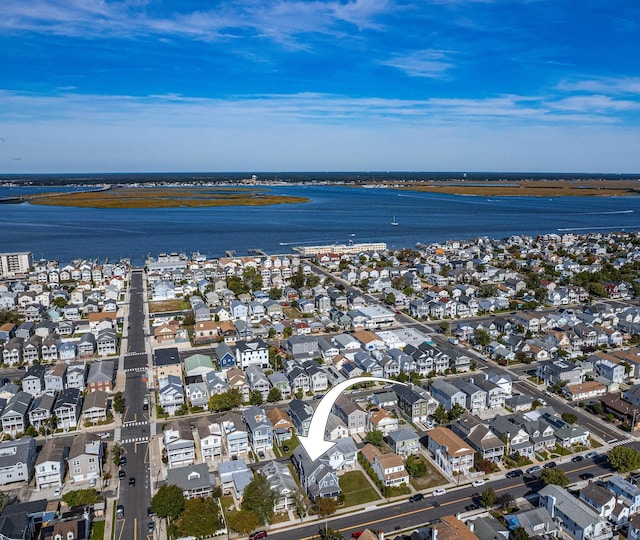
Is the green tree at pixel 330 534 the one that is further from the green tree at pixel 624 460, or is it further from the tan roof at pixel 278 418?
the green tree at pixel 624 460

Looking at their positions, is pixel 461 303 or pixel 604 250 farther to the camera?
pixel 604 250

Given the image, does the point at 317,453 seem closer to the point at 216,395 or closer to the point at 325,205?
the point at 216,395

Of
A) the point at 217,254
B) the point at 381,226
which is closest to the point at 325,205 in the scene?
the point at 381,226

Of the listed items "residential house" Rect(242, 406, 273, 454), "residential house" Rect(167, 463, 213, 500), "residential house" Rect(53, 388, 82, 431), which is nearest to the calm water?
"residential house" Rect(53, 388, 82, 431)

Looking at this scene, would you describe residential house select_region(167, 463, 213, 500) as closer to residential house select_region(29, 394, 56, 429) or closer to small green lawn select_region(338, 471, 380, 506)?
small green lawn select_region(338, 471, 380, 506)

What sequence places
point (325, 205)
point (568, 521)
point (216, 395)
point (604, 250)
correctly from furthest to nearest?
point (325, 205), point (604, 250), point (216, 395), point (568, 521)

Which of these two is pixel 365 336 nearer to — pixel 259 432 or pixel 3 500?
pixel 259 432

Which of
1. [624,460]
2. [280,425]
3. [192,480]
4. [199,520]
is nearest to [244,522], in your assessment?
[199,520]
